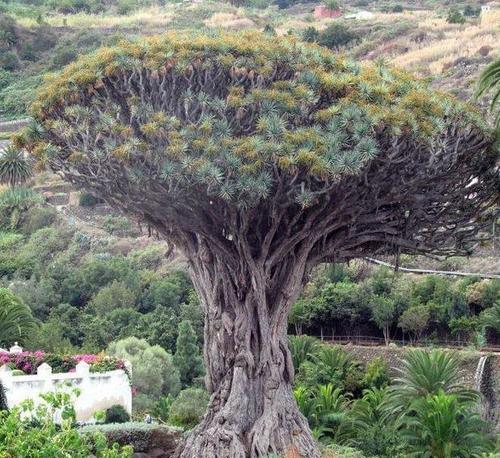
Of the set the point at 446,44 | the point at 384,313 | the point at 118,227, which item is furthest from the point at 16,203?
the point at 446,44

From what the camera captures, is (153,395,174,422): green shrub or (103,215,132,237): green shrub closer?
(153,395,174,422): green shrub

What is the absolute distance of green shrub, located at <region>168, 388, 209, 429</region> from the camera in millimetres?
24812

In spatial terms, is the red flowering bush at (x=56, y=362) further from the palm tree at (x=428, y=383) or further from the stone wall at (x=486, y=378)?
the stone wall at (x=486, y=378)

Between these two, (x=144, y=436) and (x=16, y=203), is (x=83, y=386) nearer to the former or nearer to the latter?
(x=144, y=436)

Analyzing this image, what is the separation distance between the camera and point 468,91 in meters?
52.5

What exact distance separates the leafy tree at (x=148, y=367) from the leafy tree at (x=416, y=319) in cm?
742

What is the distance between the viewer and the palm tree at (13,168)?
159ft

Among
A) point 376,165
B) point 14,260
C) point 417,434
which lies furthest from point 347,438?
point 14,260

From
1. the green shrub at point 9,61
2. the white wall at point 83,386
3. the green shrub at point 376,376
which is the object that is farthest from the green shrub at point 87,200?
the white wall at point 83,386

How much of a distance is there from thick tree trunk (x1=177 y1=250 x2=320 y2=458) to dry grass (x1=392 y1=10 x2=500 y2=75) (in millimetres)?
40441

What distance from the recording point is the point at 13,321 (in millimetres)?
34062

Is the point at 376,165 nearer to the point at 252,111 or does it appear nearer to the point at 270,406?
the point at 252,111

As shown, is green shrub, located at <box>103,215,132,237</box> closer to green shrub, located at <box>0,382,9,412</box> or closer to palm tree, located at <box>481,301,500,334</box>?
palm tree, located at <box>481,301,500,334</box>

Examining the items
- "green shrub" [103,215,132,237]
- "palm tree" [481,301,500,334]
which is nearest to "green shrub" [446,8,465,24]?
"green shrub" [103,215,132,237]
